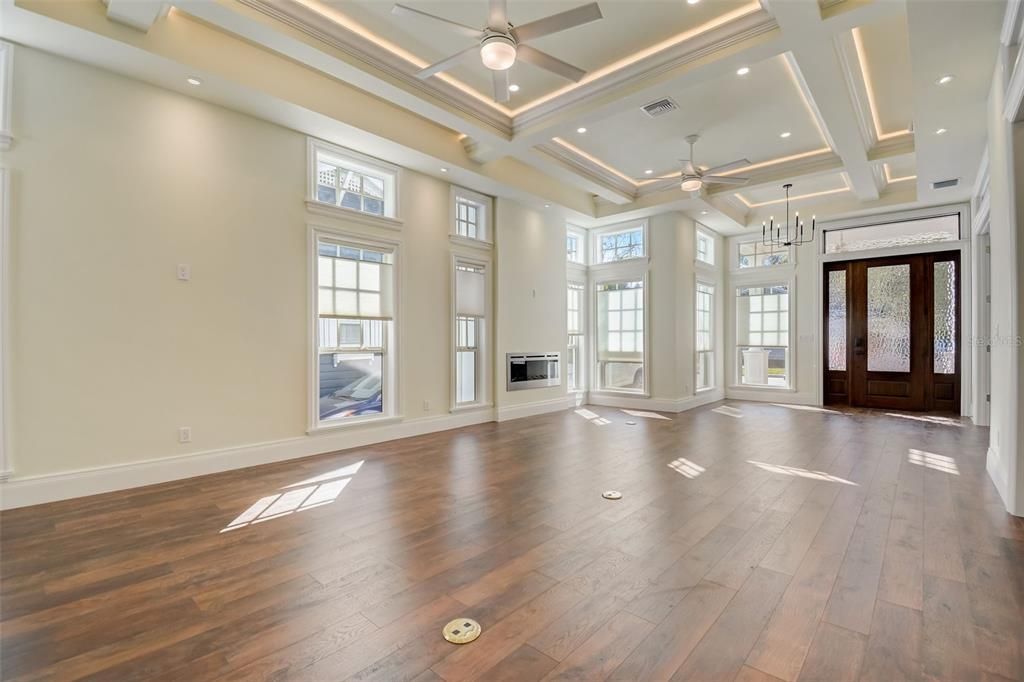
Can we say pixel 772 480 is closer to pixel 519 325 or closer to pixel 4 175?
pixel 519 325

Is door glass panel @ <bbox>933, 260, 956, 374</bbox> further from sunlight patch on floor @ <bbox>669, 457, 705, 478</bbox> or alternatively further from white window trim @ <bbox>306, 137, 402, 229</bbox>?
white window trim @ <bbox>306, 137, 402, 229</bbox>

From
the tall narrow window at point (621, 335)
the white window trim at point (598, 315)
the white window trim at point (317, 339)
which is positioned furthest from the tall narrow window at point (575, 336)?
the white window trim at point (317, 339)

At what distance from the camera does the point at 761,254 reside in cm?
901

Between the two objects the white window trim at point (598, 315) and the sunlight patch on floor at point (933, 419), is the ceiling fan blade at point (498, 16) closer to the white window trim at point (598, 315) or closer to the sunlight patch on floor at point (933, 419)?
the white window trim at point (598, 315)

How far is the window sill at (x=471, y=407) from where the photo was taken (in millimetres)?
6227

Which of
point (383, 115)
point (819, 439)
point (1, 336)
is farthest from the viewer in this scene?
point (819, 439)

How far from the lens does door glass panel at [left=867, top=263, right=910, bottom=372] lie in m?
7.51

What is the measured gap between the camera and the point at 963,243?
6.95 m

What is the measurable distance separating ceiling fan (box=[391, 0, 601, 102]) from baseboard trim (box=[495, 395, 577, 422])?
181 inches

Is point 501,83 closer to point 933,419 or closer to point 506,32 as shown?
point 506,32

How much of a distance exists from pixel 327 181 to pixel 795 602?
5323 millimetres

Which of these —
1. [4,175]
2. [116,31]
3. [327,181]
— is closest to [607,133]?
[327,181]

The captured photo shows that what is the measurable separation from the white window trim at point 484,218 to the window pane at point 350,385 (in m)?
1.98

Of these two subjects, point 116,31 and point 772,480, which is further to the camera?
point 772,480
